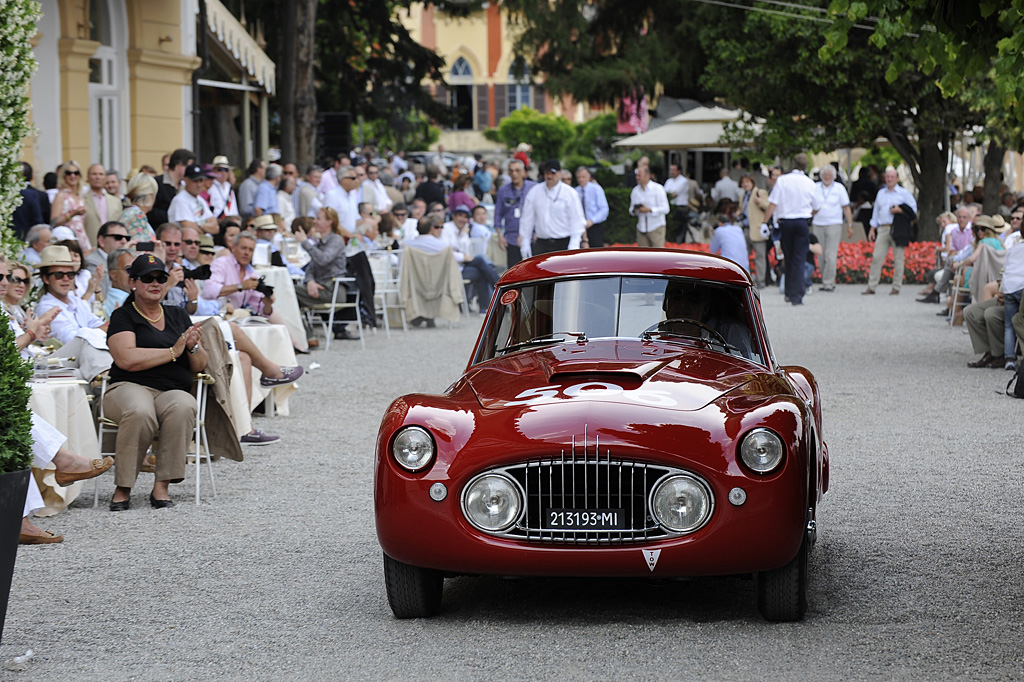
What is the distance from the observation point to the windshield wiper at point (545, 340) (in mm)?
6758

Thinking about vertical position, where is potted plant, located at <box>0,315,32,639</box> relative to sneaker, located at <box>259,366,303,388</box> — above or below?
above

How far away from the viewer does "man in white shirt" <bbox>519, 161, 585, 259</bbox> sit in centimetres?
1761

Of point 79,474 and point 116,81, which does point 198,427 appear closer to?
point 79,474

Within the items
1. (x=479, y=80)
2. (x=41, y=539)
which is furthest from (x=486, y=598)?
(x=479, y=80)

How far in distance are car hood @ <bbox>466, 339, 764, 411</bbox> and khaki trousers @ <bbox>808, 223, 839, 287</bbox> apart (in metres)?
17.3

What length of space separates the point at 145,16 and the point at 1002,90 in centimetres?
1641

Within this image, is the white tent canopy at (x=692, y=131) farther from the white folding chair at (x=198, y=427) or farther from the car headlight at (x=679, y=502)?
the car headlight at (x=679, y=502)

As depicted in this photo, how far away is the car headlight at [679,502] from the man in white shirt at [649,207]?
55.9ft

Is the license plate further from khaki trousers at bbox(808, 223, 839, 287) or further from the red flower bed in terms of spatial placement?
the red flower bed

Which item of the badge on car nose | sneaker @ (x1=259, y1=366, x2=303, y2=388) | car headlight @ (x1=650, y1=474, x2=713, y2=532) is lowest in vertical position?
the badge on car nose

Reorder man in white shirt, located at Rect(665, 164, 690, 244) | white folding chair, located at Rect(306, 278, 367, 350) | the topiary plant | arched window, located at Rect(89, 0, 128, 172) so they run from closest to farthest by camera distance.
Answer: the topiary plant < white folding chair, located at Rect(306, 278, 367, 350) < arched window, located at Rect(89, 0, 128, 172) < man in white shirt, located at Rect(665, 164, 690, 244)

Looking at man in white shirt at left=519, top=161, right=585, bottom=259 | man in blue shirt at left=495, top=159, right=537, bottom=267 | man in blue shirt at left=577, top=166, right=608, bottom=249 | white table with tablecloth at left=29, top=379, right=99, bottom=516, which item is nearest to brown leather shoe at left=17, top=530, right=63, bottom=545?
white table with tablecloth at left=29, top=379, right=99, bottom=516

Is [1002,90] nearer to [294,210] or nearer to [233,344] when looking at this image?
[233,344]

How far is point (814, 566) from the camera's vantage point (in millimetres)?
6621
